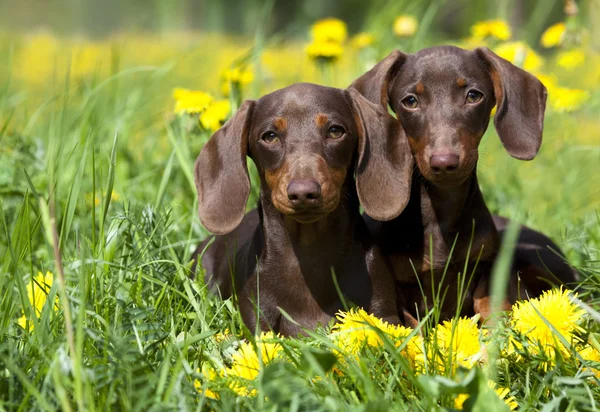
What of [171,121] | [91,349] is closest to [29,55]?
[171,121]

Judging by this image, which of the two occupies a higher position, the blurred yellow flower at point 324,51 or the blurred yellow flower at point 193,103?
the blurred yellow flower at point 324,51

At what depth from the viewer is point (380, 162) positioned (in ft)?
10.4

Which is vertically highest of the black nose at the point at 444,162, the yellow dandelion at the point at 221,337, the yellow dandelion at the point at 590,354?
the black nose at the point at 444,162

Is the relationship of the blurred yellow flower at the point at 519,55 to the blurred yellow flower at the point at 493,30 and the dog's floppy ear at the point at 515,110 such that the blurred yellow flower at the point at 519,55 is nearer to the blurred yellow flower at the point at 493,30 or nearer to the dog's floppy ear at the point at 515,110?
the blurred yellow flower at the point at 493,30

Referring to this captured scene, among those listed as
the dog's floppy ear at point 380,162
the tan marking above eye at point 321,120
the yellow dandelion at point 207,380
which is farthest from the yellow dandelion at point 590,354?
the tan marking above eye at point 321,120

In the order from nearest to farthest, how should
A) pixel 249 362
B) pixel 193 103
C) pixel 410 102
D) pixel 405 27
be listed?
pixel 249 362, pixel 410 102, pixel 193 103, pixel 405 27

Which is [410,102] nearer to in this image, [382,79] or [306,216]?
[382,79]

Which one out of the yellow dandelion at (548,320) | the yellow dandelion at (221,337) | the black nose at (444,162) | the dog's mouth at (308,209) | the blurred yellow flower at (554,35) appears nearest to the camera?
the yellow dandelion at (548,320)

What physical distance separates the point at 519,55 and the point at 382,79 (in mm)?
1678

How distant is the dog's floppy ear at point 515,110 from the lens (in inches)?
134

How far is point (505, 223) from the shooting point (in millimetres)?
4023

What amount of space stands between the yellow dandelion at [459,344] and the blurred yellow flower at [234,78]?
2218 millimetres

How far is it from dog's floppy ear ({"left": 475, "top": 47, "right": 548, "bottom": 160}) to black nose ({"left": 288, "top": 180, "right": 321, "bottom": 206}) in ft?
3.24

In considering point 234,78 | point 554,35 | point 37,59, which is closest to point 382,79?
point 234,78
